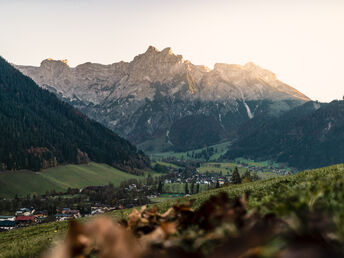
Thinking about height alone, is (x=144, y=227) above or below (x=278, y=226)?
below

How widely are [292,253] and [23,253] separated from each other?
→ 43.9ft

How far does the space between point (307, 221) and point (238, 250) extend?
1268mm

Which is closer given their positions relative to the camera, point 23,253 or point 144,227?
point 144,227

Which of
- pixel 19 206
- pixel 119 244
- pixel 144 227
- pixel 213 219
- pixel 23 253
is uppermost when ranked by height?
pixel 119 244

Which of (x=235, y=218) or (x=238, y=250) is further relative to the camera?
(x=235, y=218)

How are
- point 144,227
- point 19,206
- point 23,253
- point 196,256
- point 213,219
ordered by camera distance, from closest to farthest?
point 196,256, point 213,219, point 144,227, point 23,253, point 19,206

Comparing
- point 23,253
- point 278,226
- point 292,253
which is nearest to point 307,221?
point 278,226

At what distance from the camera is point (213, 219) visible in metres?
5.93

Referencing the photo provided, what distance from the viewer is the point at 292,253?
3.42m

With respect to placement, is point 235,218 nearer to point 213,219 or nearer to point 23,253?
point 213,219

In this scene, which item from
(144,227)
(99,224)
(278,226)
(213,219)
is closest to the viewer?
(99,224)

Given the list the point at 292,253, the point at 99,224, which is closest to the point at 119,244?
the point at 99,224

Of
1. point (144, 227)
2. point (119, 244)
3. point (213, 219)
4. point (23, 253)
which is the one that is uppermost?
point (119, 244)

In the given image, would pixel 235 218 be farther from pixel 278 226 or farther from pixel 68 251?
pixel 68 251
